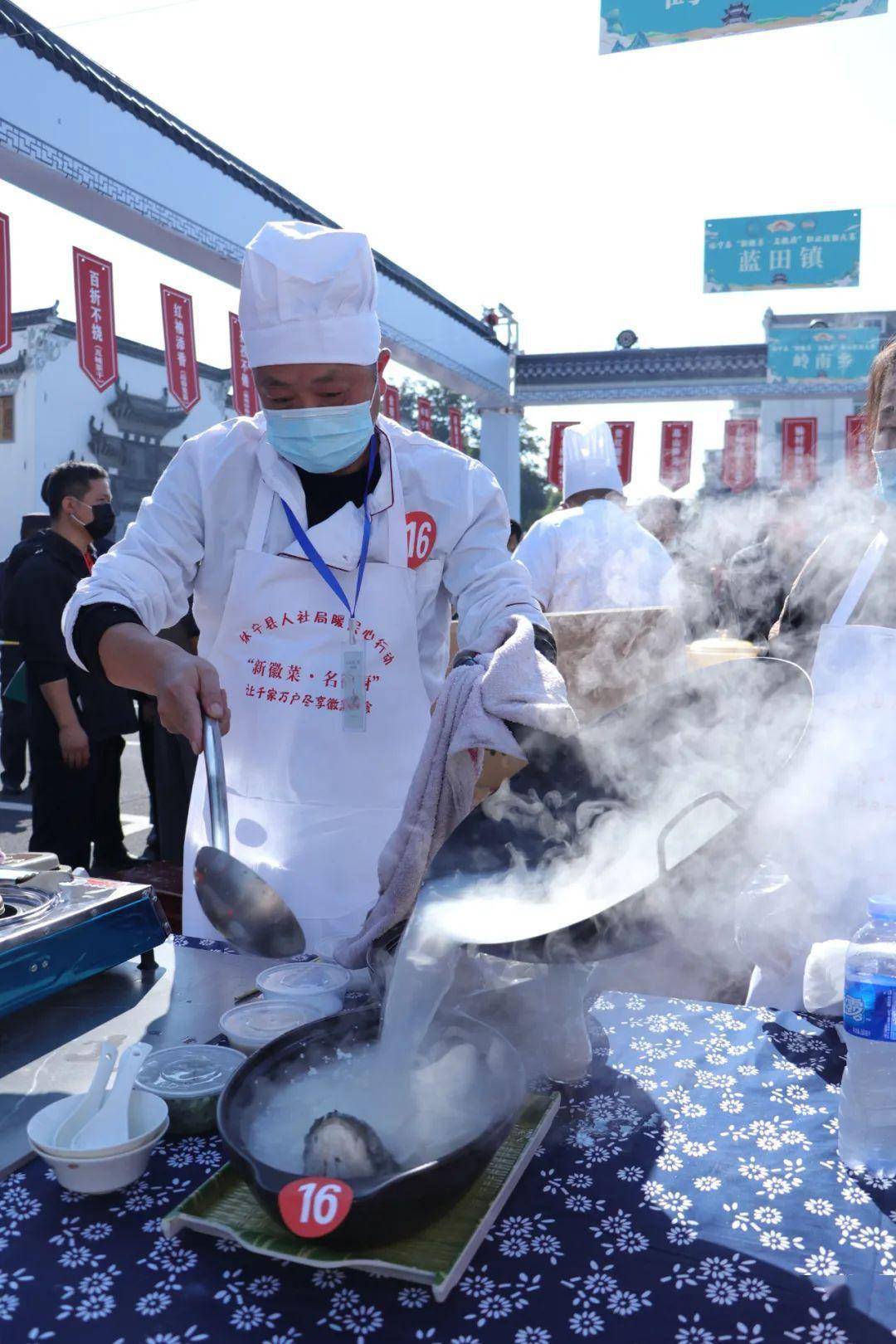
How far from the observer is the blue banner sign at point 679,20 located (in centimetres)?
822

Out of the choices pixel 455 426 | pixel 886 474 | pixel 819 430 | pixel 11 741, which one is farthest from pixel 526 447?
pixel 886 474

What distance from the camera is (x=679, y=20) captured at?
8.34 metres

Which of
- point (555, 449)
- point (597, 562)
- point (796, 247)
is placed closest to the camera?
point (597, 562)

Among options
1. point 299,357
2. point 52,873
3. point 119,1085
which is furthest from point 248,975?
point 299,357

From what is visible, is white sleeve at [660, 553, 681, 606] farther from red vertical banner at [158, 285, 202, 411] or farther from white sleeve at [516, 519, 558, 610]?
red vertical banner at [158, 285, 202, 411]

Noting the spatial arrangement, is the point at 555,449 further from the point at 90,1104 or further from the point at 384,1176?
the point at 384,1176

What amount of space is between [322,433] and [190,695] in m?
0.69

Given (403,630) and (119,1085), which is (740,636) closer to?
(403,630)

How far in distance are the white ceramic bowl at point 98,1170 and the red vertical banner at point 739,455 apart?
16.1 m

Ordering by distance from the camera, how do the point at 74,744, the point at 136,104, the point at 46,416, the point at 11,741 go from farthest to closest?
the point at 46,416, the point at 136,104, the point at 11,741, the point at 74,744

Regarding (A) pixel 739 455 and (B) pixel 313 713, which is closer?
(B) pixel 313 713

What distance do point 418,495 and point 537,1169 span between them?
1.48m

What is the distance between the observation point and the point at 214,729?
5.77 ft

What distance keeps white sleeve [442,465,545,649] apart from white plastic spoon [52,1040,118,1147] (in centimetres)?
112
